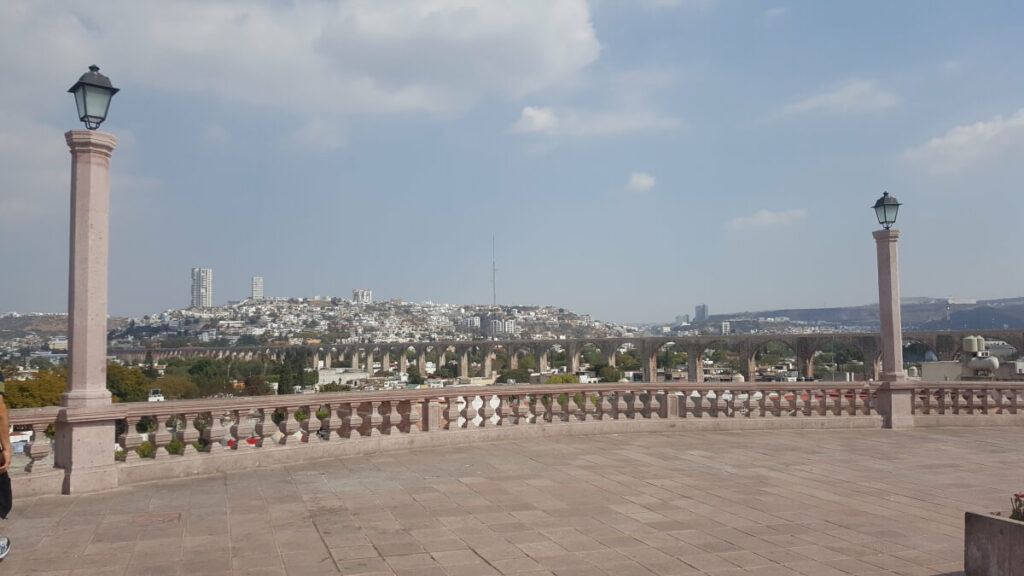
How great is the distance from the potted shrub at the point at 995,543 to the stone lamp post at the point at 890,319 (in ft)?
31.5

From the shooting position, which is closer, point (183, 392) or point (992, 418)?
point (992, 418)

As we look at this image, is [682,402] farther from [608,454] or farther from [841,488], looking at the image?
[841,488]

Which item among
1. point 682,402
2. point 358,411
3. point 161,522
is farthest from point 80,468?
point 682,402

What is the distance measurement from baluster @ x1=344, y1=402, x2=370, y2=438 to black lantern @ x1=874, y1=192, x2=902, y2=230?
987 cm

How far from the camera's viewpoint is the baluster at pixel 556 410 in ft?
38.3

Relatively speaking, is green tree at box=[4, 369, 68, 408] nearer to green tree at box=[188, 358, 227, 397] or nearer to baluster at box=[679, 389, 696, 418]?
green tree at box=[188, 358, 227, 397]

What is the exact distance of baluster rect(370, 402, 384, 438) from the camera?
9.84 m

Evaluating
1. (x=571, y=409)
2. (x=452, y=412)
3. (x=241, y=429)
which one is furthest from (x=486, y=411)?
(x=241, y=429)

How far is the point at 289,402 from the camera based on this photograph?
8977 mm

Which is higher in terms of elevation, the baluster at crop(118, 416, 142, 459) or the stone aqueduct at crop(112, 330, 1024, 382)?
the baluster at crop(118, 416, 142, 459)

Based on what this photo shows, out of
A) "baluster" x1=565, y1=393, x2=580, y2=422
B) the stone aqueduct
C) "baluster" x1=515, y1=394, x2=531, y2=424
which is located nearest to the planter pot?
"baluster" x1=515, y1=394, x2=531, y2=424

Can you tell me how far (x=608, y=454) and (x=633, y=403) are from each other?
282 cm

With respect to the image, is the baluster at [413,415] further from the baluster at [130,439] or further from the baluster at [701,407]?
the baluster at [701,407]

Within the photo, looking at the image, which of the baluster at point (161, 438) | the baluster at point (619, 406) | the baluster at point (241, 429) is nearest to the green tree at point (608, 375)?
the baluster at point (619, 406)
